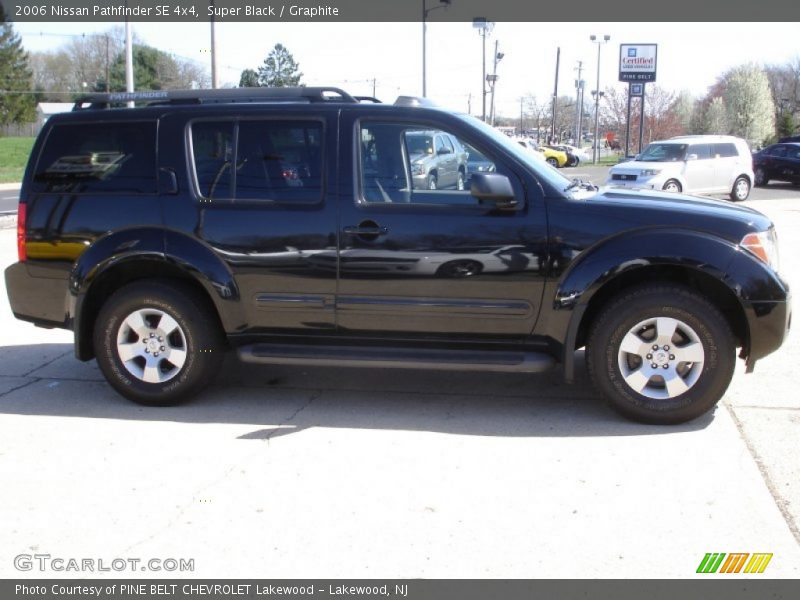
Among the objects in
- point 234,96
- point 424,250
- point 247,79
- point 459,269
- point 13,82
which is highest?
point 13,82

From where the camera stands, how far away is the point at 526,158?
5.19 metres

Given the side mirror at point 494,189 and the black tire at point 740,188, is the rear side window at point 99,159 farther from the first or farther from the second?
the black tire at point 740,188

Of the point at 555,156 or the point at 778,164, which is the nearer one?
the point at 778,164

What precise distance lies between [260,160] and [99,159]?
3.65 ft

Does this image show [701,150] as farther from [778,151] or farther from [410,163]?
[410,163]

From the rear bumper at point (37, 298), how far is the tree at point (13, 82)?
7779cm

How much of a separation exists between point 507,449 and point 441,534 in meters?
1.12

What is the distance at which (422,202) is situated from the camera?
16.8 feet

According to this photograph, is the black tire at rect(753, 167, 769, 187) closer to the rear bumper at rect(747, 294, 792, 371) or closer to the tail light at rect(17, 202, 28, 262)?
the rear bumper at rect(747, 294, 792, 371)

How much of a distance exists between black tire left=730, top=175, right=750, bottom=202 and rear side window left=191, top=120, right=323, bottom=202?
2068 cm

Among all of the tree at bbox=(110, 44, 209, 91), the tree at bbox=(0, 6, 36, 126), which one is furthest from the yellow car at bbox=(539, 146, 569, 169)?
the tree at bbox=(0, 6, 36, 126)

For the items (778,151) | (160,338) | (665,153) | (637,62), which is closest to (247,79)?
(637,62)

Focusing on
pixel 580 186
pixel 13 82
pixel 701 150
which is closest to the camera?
pixel 580 186

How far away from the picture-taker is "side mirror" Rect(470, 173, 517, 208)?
4871 mm
